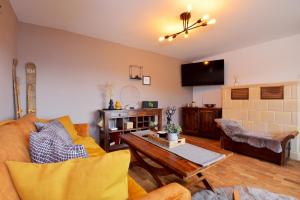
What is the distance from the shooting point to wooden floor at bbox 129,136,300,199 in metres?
1.91

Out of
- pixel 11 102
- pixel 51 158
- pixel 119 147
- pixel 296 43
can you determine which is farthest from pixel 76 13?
pixel 296 43

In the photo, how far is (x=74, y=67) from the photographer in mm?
3084

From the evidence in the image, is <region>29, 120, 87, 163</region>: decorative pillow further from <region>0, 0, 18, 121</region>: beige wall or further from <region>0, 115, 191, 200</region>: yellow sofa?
<region>0, 0, 18, 121</region>: beige wall

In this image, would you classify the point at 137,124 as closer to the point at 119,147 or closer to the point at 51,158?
the point at 119,147

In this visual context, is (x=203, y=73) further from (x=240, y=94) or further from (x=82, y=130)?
(x=82, y=130)

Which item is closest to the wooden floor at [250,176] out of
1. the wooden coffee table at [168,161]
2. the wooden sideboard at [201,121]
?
the wooden coffee table at [168,161]

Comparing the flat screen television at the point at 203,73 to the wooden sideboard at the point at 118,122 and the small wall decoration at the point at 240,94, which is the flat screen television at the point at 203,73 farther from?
the wooden sideboard at the point at 118,122

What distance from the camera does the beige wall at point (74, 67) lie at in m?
2.76

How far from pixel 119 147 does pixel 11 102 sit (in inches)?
77.5

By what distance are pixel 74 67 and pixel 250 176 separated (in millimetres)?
3491

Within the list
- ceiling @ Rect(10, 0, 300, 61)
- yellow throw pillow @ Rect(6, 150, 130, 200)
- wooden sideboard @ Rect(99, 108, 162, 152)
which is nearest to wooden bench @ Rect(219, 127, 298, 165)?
wooden sideboard @ Rect(99, 108, 162, 152)

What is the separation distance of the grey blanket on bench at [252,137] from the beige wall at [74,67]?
6.81 ft

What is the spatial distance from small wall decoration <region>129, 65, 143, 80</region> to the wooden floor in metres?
2.23

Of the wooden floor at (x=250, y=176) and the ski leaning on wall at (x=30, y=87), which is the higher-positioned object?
the ski leaning on wall at (x=30, y=87)
